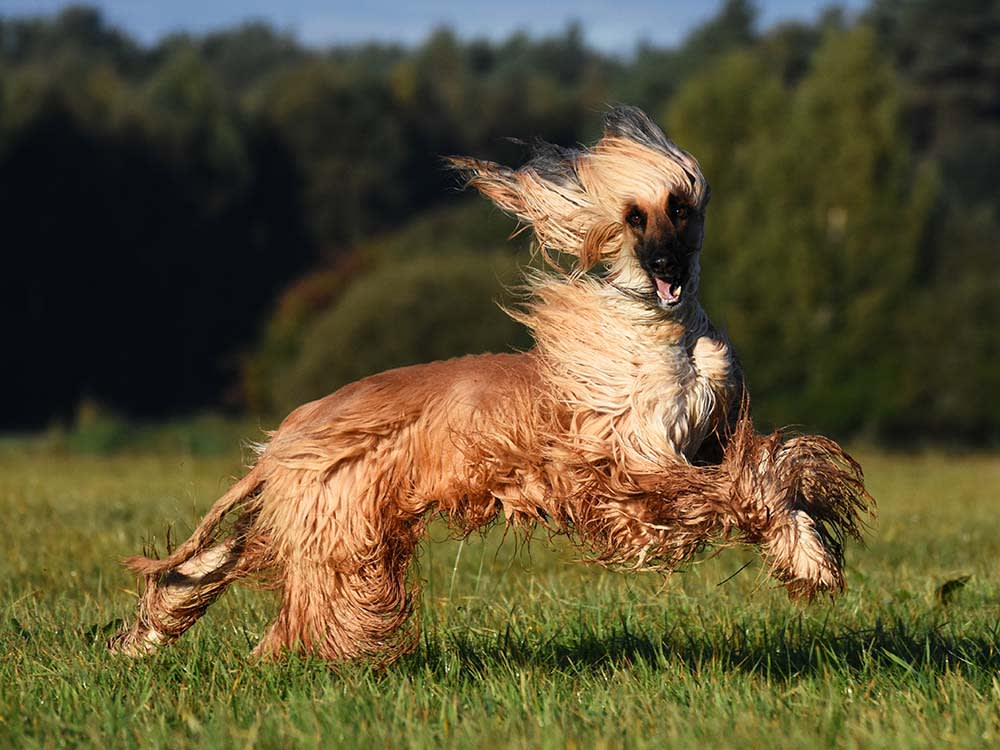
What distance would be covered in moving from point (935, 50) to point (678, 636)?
1847 inches

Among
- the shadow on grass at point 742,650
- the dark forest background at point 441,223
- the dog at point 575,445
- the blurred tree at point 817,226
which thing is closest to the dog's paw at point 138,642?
the dog at point 575,445

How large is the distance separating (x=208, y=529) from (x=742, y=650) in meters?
1.84

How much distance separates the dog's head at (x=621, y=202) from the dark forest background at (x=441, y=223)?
1875 cm

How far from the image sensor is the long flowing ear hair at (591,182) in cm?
428

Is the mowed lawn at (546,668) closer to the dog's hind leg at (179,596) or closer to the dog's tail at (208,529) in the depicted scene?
the dog's hind leg at (179,596)

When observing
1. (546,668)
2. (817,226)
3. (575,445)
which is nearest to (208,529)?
(546,668)

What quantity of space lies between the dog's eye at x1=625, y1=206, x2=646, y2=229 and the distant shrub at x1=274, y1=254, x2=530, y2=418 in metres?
25.4

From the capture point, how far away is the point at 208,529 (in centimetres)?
475

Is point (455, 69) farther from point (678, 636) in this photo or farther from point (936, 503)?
point (678, 636)

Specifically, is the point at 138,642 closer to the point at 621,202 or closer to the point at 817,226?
the point at 621,202

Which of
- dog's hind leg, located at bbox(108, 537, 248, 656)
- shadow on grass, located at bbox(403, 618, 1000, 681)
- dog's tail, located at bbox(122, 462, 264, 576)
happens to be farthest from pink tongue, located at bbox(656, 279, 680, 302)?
dog's hind leg, located at bbox(108, 537, 248, 656)

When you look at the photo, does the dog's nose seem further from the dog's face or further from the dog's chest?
the dog's chest

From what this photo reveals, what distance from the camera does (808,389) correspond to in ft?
117

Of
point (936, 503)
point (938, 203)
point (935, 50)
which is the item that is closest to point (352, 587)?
point (936, 503)
